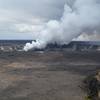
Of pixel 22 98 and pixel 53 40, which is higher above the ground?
pixel 53 40

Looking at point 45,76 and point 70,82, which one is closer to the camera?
point 70,82

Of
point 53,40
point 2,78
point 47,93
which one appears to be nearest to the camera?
point 47,93

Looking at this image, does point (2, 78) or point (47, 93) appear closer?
point (47, 93)

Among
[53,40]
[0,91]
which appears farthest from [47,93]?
[53,40]

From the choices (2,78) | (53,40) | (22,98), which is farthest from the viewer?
(53,40)

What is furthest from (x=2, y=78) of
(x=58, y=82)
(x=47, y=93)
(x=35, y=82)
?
(x=47, y=93)

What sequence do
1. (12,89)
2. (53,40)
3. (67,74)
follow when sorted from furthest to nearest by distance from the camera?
(53,40) < (67,74) < (12,89)

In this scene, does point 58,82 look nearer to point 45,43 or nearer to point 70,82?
point 70,82

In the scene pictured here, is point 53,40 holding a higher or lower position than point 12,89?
higher

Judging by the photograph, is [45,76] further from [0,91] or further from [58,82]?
[0,91]
